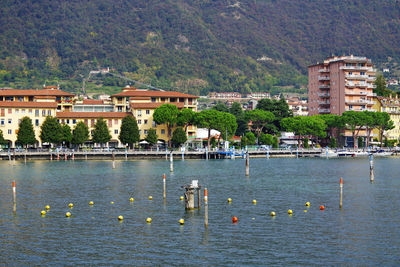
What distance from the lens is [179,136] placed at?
192 m

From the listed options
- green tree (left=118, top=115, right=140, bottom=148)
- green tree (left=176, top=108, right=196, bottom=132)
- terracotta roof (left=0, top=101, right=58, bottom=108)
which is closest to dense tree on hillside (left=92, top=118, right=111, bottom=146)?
green tree (left=118, top=115, right=140, bottom=148)

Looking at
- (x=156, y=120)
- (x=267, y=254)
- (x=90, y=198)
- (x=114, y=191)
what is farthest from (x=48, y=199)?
(x=156, y=120)

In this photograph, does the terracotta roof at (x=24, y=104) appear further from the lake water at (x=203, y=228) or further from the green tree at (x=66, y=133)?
the lake water at (x=203, y=228)

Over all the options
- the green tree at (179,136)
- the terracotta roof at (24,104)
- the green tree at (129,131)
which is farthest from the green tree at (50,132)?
the green tree at (179,136)

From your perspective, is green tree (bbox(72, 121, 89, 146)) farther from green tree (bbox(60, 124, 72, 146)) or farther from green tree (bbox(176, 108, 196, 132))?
green tree (bbox(176, 108, 196, 132))

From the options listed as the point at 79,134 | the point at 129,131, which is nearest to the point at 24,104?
the point at 79,134

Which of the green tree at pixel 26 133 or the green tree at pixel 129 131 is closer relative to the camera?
the green tree at pixel 26 133

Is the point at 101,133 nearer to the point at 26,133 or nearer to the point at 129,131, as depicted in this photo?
the point at 129,131

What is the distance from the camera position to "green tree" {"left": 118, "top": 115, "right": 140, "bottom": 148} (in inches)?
7470

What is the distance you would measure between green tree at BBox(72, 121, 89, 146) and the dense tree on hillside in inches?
111

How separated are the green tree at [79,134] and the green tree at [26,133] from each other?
10.8m

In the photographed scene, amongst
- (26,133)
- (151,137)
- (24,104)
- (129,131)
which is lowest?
(151,137)

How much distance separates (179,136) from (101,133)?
2162 cm

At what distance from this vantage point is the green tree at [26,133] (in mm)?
183750
